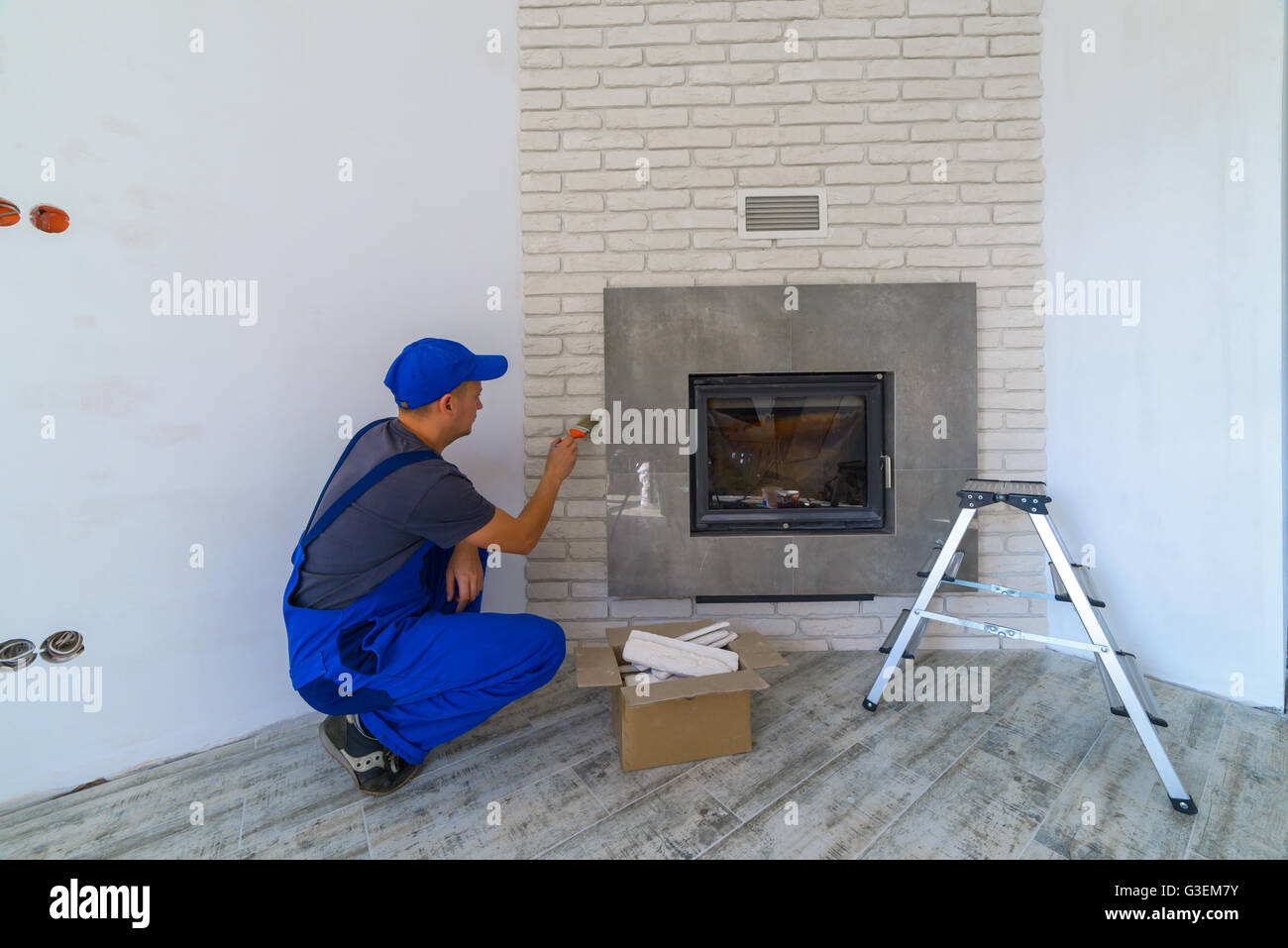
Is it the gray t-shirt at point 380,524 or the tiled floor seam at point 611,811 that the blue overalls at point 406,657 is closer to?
the gray t-shirt at point 380,524

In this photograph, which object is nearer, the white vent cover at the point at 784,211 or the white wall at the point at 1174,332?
the white wall at the point at 1174,332

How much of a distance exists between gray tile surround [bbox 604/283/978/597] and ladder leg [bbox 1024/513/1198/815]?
1.93 feet

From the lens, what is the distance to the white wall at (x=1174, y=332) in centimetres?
171

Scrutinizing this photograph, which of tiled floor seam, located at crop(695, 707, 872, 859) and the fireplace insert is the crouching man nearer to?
tiled floor seam, located at crop(695, 707, 872, 859)

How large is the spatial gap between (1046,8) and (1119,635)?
238 centimetres

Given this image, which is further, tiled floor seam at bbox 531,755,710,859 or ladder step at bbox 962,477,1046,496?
ladder step at bbox 962,477,1046,496

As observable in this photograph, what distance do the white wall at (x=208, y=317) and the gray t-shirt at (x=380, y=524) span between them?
0.46 meters

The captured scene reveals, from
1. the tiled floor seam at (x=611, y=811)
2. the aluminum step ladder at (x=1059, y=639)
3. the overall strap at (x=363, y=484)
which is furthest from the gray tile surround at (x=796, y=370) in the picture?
the overall strap at (x=363, y=484)

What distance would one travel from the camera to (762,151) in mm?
2055

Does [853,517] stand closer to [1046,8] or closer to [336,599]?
[336,599]

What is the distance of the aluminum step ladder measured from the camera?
132 centimetres

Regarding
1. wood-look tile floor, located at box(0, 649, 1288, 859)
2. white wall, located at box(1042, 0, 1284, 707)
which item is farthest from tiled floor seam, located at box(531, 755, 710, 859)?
white wall, located at box(1042, 0, 1284, 707)

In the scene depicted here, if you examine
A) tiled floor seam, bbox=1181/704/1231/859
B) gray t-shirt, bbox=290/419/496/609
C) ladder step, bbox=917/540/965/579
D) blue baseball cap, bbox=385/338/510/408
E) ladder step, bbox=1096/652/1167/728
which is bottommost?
tiled floor seam, bbox=1181/704/1231/859

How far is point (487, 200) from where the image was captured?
2.02 metres
